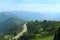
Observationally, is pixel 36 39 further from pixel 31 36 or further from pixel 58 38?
pixel 58 38

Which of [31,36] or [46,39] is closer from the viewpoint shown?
[46,39]

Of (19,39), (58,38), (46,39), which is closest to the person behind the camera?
(58,38)

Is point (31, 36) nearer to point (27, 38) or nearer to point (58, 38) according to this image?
point (27, 38)

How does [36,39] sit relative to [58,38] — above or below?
below

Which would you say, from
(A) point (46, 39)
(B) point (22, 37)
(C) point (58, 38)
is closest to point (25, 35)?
(B) point (22, 37)

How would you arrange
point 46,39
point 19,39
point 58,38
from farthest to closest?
point 19,39 < point 46,39 < point 58,38

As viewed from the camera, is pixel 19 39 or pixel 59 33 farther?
pixel 19 39

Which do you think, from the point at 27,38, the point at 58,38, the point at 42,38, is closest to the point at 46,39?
the point at 42,38
